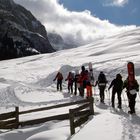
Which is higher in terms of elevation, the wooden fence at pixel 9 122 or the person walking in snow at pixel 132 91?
the person walking in snow at pixel 132 91

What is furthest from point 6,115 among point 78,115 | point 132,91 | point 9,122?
point 132,91

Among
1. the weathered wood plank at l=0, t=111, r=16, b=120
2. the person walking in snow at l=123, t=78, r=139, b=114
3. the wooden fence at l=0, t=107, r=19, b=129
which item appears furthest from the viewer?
the wooden fence at l=0, t=107, r=19, b=129

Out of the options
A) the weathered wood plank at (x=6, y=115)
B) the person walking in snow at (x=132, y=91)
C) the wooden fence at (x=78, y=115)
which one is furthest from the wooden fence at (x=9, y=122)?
the person walking in snow at (x=132, y=91)

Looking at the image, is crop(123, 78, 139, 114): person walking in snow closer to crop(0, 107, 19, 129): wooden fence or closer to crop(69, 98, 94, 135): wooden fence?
crop(69, 98, 94, 135): wooden fence

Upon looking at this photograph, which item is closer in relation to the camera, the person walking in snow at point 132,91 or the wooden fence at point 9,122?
the person walking in snow at point 132,91

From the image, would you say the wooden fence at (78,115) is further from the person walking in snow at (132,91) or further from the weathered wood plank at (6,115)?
the weathered wood plank at (6,115)

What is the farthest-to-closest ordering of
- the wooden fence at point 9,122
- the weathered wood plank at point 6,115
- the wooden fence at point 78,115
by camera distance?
the wooden fence at point 9,122
the weathered wood plank at point 6,115
the wooden fence at point 78,115

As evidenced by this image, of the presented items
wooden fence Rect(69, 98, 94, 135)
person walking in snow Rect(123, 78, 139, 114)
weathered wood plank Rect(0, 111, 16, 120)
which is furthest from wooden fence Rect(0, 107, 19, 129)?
person walking in snow Rect(123, 78, 139, 114)

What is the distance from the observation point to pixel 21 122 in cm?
1786

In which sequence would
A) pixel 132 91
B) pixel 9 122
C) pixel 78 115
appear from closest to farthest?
pixel 78 115, pixel 132 91, pixel 9 122

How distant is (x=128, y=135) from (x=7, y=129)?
748 centimetres

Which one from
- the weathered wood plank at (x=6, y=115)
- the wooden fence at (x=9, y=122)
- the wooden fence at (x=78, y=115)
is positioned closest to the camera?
the wooden fence at (x=78, y=115)

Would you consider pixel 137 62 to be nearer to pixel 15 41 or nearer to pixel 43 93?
pixel 43 93

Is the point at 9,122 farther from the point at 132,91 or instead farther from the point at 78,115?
the point at 132,91
